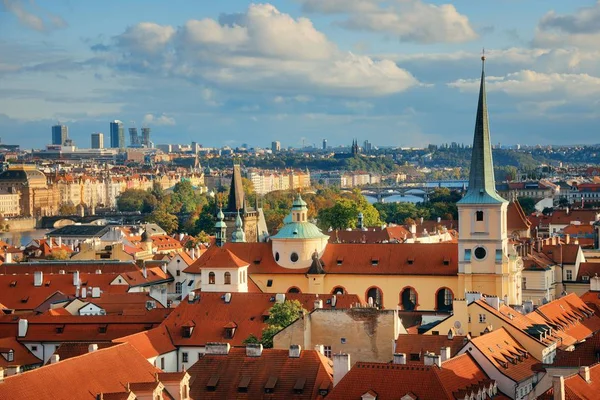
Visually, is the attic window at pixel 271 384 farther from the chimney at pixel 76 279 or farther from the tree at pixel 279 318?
the chimney at pixel 76 279

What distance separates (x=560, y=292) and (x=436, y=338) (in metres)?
42.3

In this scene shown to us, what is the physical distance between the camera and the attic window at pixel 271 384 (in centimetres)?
4622

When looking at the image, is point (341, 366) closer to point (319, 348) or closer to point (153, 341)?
point (319, 348)

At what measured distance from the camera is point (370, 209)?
154 metres

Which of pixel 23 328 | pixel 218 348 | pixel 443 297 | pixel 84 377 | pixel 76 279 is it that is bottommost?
pixel 443 297

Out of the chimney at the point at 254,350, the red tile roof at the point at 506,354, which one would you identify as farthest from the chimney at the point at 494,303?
the chimney at the point at 254,350

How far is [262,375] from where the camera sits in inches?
1852

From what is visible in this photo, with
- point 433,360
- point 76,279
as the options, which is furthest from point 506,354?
point 76,279

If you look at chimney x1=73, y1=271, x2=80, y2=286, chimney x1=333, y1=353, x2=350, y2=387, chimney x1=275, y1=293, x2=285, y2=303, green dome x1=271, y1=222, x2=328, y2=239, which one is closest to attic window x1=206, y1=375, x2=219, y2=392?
chimney x1=333, y1=353, x2=350, y2=387

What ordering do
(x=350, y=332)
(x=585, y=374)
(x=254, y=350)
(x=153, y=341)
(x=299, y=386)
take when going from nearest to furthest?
(x=585, y=374) < (x=299, y=386) < (x=254, y=350) < (x=350, y=332) < (x=153, y=341)

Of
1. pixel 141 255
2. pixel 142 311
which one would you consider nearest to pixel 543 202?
pixel 141 255

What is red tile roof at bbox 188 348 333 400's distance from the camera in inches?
1820

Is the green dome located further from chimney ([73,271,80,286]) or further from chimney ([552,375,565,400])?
chimney ([552,375,565,400])

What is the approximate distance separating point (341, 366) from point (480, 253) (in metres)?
32.3
